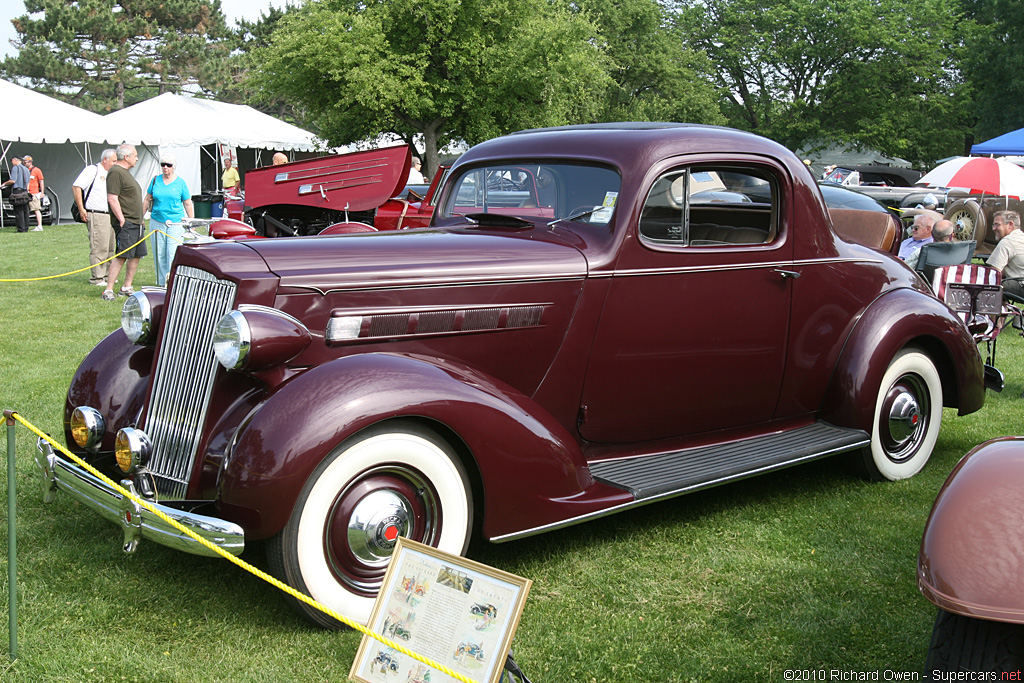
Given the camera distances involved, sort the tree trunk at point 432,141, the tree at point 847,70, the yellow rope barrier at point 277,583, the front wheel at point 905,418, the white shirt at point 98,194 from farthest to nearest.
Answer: the tree at point 847,70 → the tree trunk at point 432,141 → the white shirt at point 98,194 → the front wheel at point 905,418 → the yellow rope barrier at point 277,583

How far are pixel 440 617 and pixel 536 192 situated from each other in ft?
7.41

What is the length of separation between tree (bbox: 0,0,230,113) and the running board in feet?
166

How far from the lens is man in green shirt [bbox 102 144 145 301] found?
33.8 ft

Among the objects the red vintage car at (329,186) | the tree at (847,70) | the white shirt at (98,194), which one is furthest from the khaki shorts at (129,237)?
the tree at (847,70)

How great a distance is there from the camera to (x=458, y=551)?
3287mm

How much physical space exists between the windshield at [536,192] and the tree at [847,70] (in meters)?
40.0

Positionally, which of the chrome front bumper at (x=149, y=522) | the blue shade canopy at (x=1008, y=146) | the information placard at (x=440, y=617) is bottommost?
the information placard at (x=440, y=617)

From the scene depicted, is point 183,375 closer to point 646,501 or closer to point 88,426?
point 88,426

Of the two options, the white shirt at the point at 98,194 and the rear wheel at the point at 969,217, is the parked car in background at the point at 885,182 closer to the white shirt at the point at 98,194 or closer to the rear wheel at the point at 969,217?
the rear wheel at the point at 969,217

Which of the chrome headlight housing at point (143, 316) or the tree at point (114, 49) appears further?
the tree at point (114, 49)

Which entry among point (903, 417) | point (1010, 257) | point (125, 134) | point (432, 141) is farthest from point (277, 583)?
point (432, 141)

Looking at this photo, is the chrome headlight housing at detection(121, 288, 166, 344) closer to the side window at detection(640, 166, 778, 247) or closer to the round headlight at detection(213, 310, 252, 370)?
the round headlight at detection(213, 310, 252, 370)

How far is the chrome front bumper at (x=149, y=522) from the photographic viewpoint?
9.05ft

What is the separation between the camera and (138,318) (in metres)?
3.68
